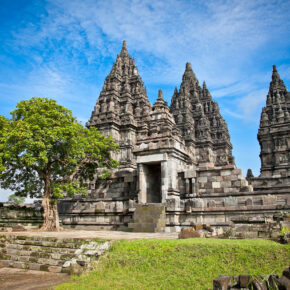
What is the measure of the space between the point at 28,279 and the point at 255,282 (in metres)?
5.29

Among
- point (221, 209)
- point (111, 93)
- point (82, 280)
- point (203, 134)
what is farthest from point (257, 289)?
point (203, 134)

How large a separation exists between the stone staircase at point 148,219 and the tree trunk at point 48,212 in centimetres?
454

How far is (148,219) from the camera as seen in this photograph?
46.0ft

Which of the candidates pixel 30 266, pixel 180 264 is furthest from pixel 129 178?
pixel 180 264

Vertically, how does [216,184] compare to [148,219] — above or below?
above

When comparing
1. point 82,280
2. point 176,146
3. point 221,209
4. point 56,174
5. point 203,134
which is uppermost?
point 203,134

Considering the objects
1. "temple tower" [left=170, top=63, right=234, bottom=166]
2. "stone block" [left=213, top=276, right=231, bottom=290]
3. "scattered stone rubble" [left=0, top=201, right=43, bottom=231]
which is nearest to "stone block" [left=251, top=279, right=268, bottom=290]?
"stone block" [left=213, top=276, right=231, bottom=290]

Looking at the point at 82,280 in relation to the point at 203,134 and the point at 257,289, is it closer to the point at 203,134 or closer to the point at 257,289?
the point at 257,289

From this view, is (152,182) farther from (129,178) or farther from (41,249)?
(41,249)

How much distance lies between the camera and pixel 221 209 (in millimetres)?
13578

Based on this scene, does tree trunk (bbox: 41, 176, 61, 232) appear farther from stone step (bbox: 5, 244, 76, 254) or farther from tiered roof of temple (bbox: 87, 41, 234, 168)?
tiered roof of temple (bbox: 87, 41, 234, 168)

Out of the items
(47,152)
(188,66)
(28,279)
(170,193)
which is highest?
(188,66)

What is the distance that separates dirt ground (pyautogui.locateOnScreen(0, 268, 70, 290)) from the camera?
6.12 metres

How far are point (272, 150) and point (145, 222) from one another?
25.7 m
